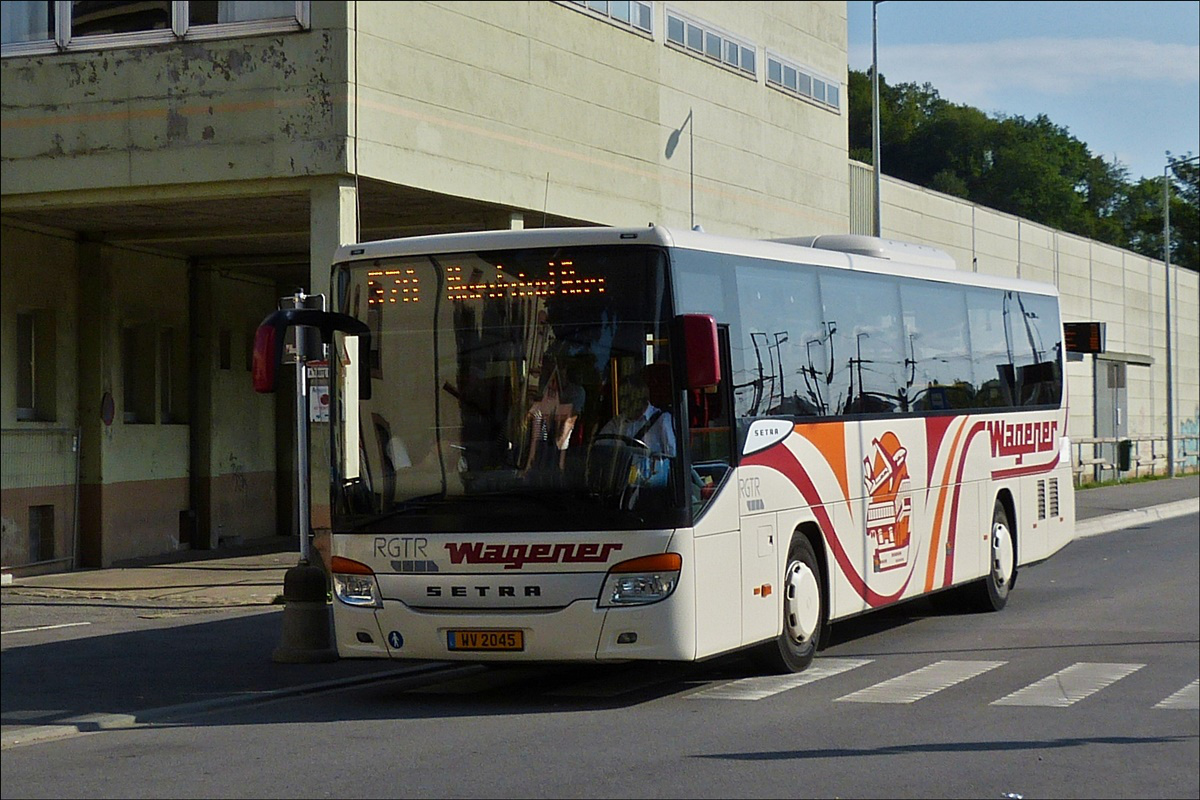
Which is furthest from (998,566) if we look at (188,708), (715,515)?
(188,708)

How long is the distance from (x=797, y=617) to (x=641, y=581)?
2053 millimetres

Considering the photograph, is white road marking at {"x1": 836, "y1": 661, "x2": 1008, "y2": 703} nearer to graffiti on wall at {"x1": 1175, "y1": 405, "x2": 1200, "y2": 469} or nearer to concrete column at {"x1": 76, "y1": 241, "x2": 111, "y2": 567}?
concrete column at {"x1": 76, "y1": 241, "x2": 111, "y2": 567}

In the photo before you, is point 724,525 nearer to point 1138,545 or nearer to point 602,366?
point 602,366

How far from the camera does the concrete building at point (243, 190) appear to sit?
18125 millimetres

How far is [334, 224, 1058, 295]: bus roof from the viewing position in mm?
10539

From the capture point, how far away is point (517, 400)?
34.0 feet

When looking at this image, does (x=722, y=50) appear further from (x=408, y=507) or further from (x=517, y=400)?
(x=408, y=507)

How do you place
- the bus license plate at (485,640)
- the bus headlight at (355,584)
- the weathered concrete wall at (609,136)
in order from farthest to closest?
the weathered concrete wall at (609,136), the bus headlight at (355,584), the bus license plate at (485,640)

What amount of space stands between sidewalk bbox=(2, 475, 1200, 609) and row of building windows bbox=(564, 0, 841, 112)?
7.04 metres

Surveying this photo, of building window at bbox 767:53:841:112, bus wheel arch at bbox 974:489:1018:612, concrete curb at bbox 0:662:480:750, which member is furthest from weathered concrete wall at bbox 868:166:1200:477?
concrete curb at bbox 0:662:480:750

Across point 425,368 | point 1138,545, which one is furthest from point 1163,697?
point 1138,545

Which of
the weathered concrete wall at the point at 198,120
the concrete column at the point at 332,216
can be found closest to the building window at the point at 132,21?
the weathered concrete wall at the point at 198,120

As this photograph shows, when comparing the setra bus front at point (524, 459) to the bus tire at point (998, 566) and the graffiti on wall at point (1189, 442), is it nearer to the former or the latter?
the bus tire at point (998, 566)

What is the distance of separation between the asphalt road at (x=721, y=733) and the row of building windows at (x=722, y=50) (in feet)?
11.4
